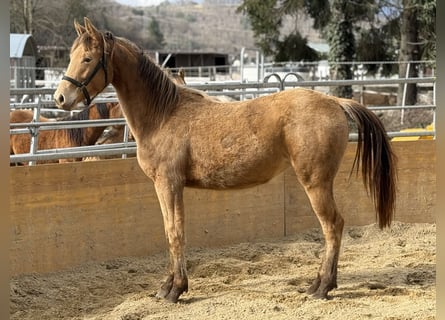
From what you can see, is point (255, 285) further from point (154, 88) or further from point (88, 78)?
point (88, 78)

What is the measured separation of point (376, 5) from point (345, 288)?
1590 cm

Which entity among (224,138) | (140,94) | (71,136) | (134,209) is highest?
(140,94)

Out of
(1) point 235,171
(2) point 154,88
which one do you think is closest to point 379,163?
(1) point 235,171

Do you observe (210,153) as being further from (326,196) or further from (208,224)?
(208,224)

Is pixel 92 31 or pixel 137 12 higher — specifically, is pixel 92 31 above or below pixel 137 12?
below

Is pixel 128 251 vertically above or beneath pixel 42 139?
beneath

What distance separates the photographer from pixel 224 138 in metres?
3.98

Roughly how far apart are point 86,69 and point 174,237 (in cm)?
133

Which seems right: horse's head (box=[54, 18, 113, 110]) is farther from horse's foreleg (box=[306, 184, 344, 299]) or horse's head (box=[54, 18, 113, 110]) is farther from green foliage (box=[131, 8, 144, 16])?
green foliage (box=[131, 8, 144, 16])

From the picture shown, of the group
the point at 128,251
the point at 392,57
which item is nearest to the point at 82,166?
Answer: the point at 128,251

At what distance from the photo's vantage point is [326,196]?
12.8 ft

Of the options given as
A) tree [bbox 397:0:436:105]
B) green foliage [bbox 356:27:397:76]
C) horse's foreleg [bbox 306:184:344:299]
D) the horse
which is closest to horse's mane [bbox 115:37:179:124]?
horse's foreleg [bbox 306:184:344:299]

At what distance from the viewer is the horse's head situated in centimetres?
382

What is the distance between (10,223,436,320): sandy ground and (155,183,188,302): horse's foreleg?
93 mm
